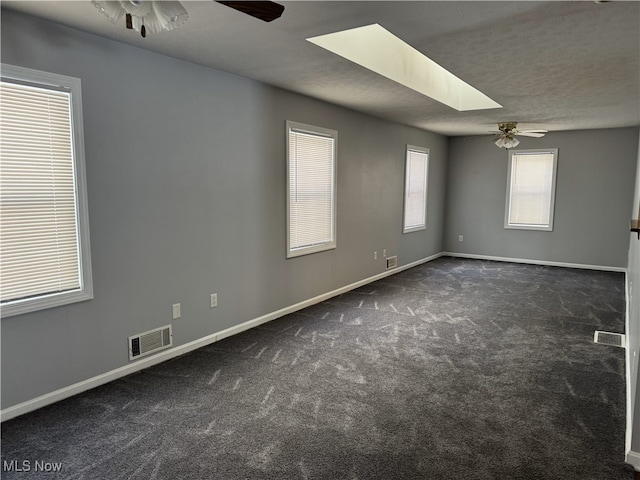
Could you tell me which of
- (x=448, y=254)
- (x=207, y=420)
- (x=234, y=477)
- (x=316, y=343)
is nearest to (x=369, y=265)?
(x=316, y=343)

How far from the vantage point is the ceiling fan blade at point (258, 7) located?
161 centimetres

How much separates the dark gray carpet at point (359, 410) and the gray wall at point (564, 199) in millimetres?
3316

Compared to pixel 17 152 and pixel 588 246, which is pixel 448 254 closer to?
pixel 588 246

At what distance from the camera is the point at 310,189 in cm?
496

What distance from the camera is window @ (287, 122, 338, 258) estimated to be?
4.66m

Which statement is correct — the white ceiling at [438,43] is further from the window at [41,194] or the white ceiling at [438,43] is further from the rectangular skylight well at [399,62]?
the window at [41,194]

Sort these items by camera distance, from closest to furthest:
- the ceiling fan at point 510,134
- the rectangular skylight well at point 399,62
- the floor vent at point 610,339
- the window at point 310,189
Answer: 1. the rectangular skylight well at point 399,62
2. the floor vent at point 610,339
3. the window at point 310,189
4. the ceiling fan at point 510,134

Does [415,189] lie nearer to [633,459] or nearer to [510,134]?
[510,134]

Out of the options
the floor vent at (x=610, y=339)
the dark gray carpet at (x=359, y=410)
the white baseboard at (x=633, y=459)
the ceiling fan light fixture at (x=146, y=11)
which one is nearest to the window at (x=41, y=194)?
the dark gray carpet at (x=359, y=410)

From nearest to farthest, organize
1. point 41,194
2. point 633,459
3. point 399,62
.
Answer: point 633,459
point 41,194
point 399,62

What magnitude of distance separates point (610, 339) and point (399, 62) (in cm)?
333

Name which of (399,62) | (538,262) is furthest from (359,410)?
(538,262)

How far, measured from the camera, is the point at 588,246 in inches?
291

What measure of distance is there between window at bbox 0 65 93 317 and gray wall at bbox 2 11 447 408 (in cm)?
8
